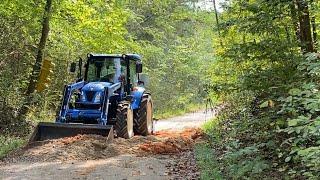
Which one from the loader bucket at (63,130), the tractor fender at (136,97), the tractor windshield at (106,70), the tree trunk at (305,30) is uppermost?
the tree trunk at (305,30)

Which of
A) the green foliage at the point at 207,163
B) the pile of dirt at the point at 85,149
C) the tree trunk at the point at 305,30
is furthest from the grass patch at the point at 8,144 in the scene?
the tree trunk at the point at 305,30

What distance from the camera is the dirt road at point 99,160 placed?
26.1 feet

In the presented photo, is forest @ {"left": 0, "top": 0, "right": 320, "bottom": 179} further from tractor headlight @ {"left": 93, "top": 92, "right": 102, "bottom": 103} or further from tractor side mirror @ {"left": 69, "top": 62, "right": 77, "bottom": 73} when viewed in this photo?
tractor headlight @ {"left": 93, "top": 92, "right": 102, "bottom": 103}

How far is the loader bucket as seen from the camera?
34.7 ft

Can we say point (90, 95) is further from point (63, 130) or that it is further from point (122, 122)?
point (63, 130)

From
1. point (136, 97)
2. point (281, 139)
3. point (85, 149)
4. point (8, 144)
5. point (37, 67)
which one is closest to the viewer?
point (281, 139)

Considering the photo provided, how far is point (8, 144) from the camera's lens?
10.7 m

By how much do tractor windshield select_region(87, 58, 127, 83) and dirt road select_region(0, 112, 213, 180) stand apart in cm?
223

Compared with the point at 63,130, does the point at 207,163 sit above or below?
below

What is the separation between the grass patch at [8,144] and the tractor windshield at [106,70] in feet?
9.14

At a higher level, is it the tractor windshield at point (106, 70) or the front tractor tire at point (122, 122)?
the tractor windshield at point (106, 70)

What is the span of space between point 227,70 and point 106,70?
336cm

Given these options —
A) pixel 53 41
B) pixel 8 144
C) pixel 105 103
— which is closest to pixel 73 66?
pixel 105 103

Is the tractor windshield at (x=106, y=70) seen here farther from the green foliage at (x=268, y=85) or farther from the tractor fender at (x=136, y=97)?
the green foliage at (x=268, y=85)
